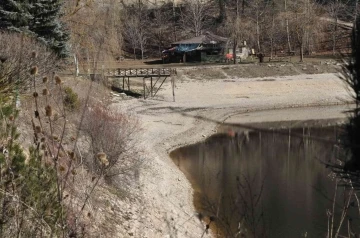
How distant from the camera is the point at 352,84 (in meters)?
3.28

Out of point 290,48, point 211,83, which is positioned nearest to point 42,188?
point 211,83

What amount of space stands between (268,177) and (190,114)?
48.2 feet

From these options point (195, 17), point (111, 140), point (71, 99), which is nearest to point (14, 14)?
point (71, 99)

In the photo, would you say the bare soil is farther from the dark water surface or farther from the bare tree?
the bare tree

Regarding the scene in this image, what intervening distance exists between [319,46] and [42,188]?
180 ft

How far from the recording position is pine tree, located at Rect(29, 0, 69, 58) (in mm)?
22656

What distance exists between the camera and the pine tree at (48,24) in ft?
74.3

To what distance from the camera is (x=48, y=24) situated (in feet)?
75.4

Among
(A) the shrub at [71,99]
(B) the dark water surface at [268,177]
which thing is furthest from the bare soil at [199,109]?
(A) the shrub at [71,99]

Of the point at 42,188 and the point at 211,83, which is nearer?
the point at 42,188

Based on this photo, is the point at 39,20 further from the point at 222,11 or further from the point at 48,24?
the point at 222,11

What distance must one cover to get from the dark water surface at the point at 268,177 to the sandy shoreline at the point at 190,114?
81cm

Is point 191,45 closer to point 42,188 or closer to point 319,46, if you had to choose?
point 319,46

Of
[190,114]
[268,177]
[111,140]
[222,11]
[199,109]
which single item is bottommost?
[268,177]
